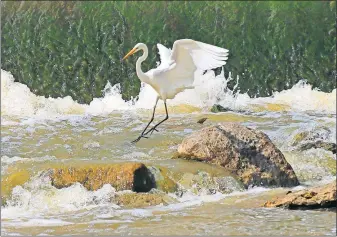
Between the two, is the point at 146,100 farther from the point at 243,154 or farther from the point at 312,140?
the point at 243,154

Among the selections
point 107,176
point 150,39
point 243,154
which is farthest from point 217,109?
point 107,176

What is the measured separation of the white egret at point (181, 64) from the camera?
8508 millimetres

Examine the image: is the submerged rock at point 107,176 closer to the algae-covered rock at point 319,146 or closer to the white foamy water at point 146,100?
the algae-covered rock at point 319,146

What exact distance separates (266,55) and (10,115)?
19.7 ft

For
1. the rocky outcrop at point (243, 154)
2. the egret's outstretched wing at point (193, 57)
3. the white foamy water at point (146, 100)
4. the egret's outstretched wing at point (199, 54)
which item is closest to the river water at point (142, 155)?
the white foamy water at point (146, 100)

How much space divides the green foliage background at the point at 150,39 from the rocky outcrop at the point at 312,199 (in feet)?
24.3

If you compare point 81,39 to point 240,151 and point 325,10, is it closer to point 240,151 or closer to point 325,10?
point 325,10

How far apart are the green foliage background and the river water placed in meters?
0.74

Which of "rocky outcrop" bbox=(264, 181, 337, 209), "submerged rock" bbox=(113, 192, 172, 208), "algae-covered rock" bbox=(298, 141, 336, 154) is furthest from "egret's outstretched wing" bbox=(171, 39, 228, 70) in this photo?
"rocky outcrop" bbox=(264, 181, 337, 209)

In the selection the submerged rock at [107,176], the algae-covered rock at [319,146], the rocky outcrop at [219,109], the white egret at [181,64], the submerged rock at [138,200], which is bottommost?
the submerged rock at [138,200]

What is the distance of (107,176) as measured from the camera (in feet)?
24.2

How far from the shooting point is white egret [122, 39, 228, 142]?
8508mm

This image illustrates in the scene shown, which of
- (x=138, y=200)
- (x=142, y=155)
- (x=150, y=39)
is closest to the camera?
(x=138, y=200)

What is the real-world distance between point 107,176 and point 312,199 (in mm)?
1788
